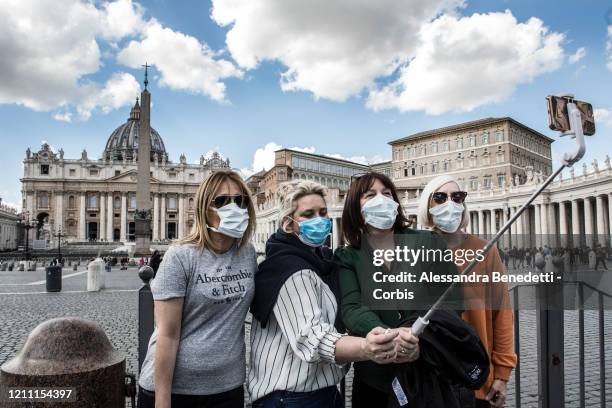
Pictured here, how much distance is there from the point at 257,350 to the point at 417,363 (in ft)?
2.76

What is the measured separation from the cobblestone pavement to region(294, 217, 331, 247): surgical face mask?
249cm

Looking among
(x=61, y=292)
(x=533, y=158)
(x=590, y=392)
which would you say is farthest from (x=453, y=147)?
(x=590, y=392)

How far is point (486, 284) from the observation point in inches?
90.1

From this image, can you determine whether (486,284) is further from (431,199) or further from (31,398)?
(31,398)

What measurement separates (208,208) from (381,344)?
124cm

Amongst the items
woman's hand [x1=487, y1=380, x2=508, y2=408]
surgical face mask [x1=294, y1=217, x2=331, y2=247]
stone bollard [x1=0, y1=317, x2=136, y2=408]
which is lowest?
woman's hand [x1=487, y1=380, x2=508, y2=408]

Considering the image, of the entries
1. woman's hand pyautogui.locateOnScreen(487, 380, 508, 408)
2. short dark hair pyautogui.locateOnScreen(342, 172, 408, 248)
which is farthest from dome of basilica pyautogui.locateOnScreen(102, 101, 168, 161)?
woman's hand pyautogui.locateOnScreen(487, 380, 508, 408)

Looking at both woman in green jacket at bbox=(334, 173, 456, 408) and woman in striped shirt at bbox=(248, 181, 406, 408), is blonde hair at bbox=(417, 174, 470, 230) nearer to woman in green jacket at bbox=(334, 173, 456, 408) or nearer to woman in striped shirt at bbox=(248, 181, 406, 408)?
woman in green jacket at bbox=(334, 173, 456, 408)

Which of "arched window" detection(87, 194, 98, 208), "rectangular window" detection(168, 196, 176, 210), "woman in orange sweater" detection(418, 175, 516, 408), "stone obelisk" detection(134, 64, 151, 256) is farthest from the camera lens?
"rectangular window" detection(168, 196, 176, 210)

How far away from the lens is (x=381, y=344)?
6.00 ft

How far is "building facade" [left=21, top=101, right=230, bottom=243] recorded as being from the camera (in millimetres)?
90125

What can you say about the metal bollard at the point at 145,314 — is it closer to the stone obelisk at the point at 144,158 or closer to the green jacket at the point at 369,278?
the green jacket at the point at 369,278

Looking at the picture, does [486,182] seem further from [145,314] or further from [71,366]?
[71,366]

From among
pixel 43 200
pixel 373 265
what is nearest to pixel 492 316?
pixel 373 265
